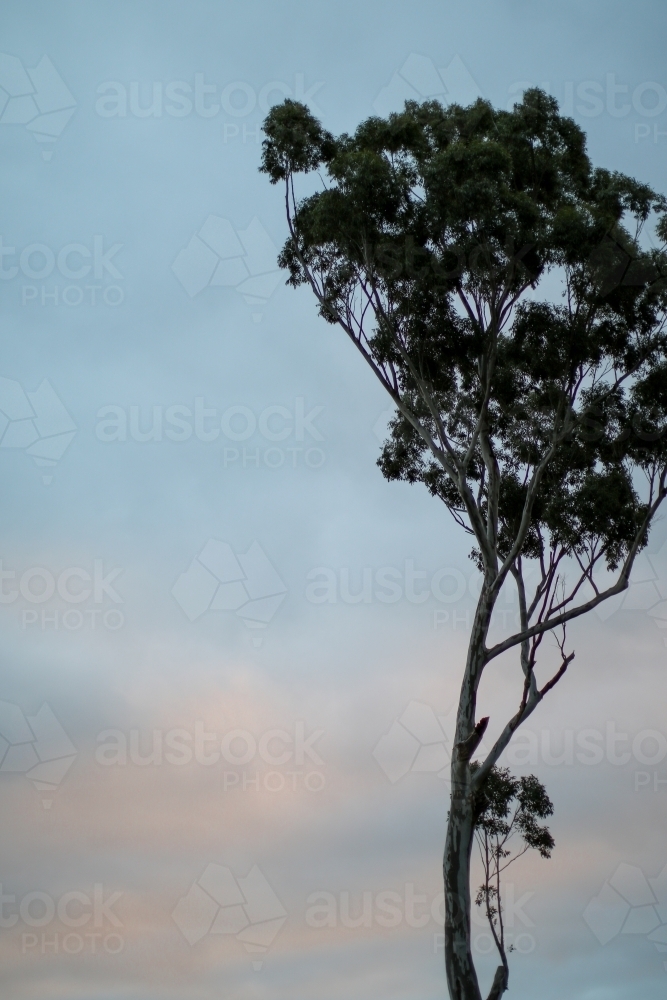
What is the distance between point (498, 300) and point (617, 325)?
2254 millimetres

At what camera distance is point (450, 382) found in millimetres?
19578

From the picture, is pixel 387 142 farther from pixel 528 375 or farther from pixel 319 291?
pixel 528 375

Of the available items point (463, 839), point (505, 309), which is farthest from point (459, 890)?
point (505, 309)

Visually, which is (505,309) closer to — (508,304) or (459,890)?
(508,304)

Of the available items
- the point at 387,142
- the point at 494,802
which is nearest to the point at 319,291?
the point at 387,142

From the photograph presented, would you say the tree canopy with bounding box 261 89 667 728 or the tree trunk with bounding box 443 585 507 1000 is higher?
the tree canopy with bounding box 261 89 667 728

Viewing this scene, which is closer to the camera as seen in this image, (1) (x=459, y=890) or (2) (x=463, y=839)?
(1) (x=459, y=890)

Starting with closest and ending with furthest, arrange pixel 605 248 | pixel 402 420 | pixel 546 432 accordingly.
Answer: pixel 605 248 → pixel 546 432 → pixel 402 420

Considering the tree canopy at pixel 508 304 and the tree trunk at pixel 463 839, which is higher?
the tree canopy at pixel 508 304

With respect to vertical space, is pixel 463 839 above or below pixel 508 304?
below

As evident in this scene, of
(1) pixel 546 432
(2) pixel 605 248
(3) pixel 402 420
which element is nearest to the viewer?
(2) pixel 605 248

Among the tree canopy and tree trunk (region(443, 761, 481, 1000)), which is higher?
the tree canopy

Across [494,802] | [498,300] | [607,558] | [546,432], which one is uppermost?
[498,300]

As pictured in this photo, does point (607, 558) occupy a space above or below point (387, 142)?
below
